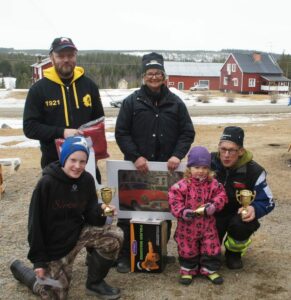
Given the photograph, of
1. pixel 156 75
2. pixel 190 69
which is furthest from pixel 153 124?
pixel 190 69

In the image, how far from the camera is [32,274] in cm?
386

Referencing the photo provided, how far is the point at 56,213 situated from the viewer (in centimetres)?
345

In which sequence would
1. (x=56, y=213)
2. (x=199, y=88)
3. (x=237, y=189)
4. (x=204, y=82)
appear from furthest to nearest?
(x=204, y=82) < (x=199, y=88) < (x=237, y=189) < (x=56, y=213)

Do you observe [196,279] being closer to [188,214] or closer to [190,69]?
[188,214]

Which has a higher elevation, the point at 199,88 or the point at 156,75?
the point at 156,75

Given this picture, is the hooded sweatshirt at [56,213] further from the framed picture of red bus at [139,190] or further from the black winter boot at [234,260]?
the black winter boot at [234,260]

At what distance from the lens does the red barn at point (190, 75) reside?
67.1m

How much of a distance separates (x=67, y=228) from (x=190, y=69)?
6814 cm

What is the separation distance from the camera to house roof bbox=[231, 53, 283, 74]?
5819 centimetres

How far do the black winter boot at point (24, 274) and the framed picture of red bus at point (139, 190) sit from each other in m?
0.96

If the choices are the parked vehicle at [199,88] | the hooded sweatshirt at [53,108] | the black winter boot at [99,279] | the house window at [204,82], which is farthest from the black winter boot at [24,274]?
the house window at [204,82]

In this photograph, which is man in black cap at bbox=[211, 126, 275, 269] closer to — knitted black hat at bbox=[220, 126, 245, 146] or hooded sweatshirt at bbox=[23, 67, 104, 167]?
knitted black hat at bbox=[220, 126, 245, 146]

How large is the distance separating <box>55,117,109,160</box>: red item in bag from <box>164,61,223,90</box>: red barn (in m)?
62.3

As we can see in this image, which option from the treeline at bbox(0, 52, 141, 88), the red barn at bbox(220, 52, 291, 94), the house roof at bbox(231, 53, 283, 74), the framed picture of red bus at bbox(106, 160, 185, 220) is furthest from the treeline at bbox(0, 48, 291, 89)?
the framed picture of red bus at bbox(106, 160, 185, 220)
